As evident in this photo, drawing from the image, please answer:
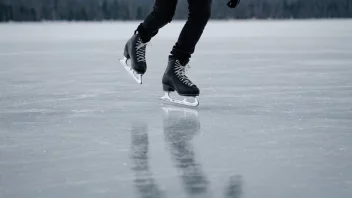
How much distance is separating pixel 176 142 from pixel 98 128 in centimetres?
53

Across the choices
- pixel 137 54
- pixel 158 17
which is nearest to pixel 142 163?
pixel 158 17

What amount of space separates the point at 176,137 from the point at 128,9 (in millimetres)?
26210

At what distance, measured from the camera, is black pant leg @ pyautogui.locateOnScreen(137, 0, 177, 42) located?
415 centimetres

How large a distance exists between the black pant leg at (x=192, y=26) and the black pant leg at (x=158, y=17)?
0.15 metres

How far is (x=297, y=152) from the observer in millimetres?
2648

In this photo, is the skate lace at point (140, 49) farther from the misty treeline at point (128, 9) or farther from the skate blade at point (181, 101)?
the misty treeline at point (128, 9)

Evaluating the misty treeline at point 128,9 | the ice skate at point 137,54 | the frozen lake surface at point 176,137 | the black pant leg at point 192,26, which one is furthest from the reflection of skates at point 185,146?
the misty treeline at point 128,9

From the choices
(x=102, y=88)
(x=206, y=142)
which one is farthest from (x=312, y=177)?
(x=102, y=88)

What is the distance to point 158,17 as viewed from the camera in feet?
13.9

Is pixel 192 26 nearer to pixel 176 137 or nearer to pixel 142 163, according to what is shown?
pixel 176 137

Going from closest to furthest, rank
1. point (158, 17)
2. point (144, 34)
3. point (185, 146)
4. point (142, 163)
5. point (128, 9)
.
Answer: point (142, 163) < point (185, 146) < point (158, 17) < point (144, 34) < point (128, 9)

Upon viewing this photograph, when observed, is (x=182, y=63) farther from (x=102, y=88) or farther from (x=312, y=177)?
(x=312, y=177)

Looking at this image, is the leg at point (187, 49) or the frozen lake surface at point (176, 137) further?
the leg at point (187, 49)

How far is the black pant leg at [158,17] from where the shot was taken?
4152 mm
